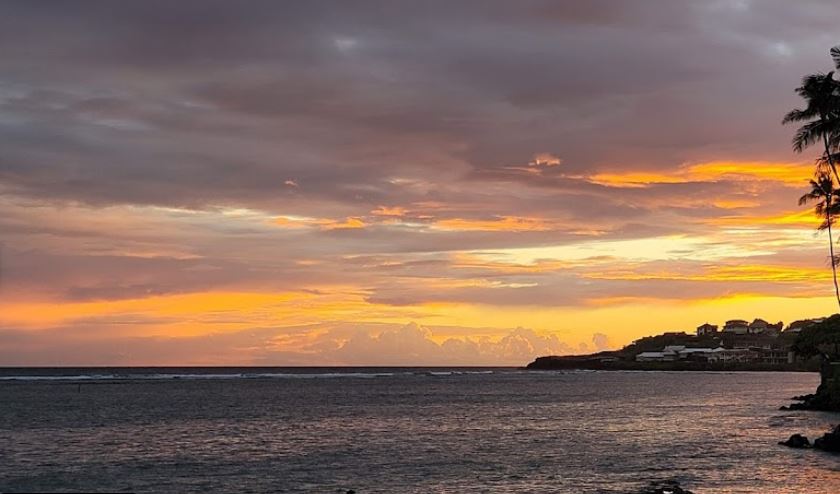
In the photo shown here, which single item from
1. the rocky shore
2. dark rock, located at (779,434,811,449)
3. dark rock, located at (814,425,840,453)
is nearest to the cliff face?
dark rock, located at (779,434,811,449)

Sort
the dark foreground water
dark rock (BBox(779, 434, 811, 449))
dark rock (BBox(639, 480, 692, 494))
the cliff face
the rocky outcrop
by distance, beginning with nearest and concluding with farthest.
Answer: dark rock (BBox(639, 480, 692, 494)) → the dark foreground water → dark rock (BBox(779, 434, 811, 449)) → the cliff face → the rocky outcrop

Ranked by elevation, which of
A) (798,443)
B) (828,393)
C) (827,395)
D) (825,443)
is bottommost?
(798,443)

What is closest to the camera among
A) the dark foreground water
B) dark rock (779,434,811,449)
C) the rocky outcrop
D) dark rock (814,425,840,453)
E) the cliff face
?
the dark foreground water

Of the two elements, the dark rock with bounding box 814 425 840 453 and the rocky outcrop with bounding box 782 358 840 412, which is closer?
the dark rock with bounding box 814 425 840 453

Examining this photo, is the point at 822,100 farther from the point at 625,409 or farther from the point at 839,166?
the point at 625,409

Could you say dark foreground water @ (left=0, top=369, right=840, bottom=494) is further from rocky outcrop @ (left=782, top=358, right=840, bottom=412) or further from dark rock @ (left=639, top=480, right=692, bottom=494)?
rocky outcrop @ (left=782, top=358, right=840, bottom=412)

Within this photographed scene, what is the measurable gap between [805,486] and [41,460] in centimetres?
4565

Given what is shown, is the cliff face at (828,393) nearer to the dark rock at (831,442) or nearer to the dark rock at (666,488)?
the dark rock at (831,442)

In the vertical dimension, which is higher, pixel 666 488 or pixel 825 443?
pixel 825 443

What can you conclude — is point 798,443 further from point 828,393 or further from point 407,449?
point 828,393

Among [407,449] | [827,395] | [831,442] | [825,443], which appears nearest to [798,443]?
[825,443]

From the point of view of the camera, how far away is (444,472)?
5491cm

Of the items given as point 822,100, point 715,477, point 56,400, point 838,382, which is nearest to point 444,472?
point 715,477

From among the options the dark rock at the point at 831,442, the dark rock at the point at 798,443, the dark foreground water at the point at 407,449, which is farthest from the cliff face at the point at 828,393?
the dark rock at the point at 831,442
